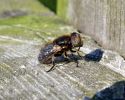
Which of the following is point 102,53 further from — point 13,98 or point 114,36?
point 13,98

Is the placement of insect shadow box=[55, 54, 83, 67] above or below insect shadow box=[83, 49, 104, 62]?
below

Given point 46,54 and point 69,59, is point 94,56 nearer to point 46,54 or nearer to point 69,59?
point 69,59

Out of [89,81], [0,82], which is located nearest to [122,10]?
[89,81]

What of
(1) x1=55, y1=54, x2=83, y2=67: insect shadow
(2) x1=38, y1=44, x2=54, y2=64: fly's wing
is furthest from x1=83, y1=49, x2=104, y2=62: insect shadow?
(2) x1=38, y1=44, x2=54, y2=64: fly's wing

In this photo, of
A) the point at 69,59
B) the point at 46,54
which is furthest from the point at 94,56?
the point at 46,54

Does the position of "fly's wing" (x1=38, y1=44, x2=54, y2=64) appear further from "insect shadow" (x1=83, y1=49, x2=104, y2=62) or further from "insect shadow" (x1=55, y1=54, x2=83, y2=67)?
"insect shadow" (x1=83, y1=49, x2=104, y2=62)
